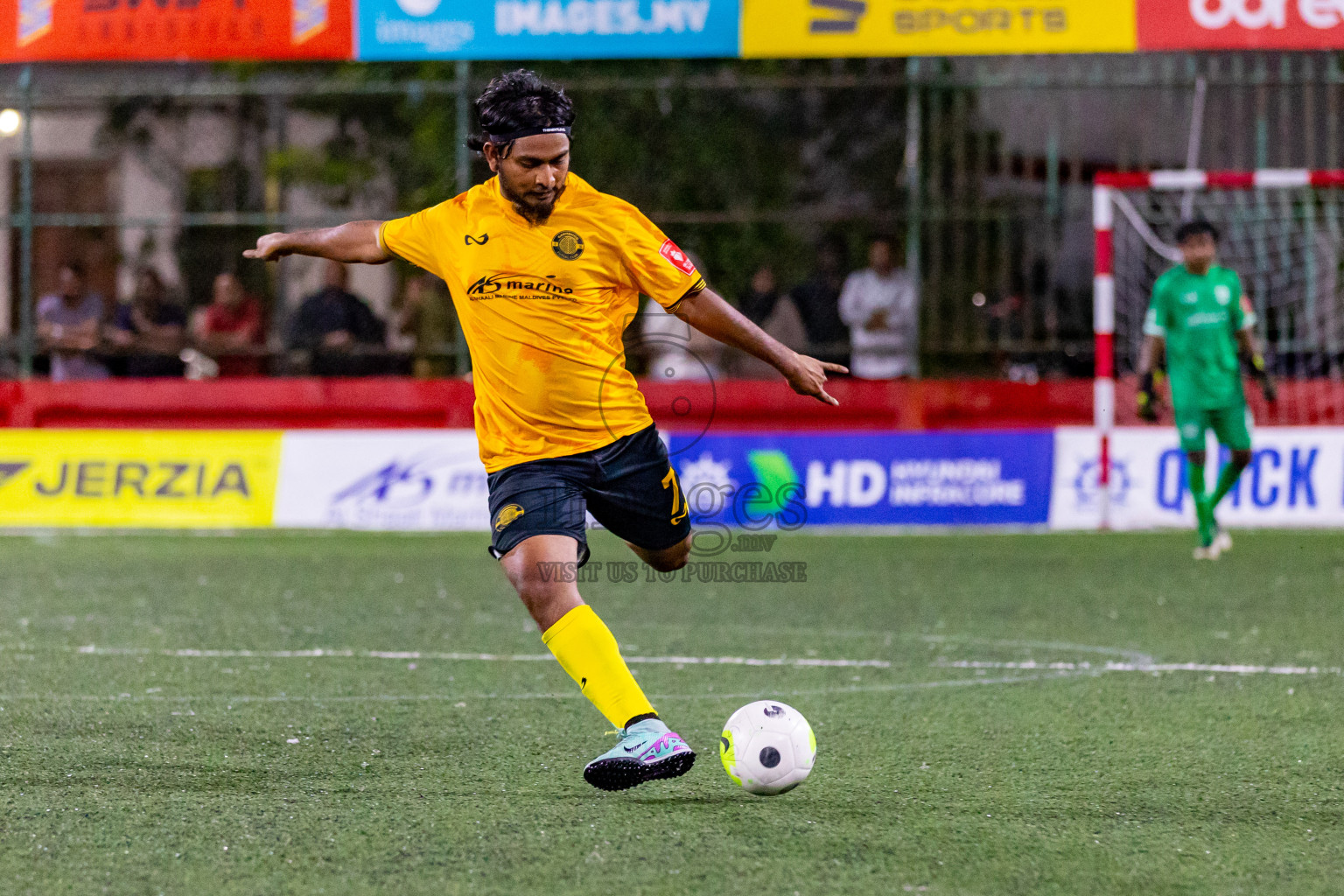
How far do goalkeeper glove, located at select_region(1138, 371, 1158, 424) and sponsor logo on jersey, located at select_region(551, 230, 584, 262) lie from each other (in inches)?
297

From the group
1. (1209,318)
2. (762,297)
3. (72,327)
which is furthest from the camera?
(72,327)

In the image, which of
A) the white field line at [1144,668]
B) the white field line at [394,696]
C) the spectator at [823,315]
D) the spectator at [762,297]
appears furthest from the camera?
the spectator at [762,297]

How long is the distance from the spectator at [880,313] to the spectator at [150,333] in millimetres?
5777

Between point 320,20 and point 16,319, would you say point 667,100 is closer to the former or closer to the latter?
point 320,20

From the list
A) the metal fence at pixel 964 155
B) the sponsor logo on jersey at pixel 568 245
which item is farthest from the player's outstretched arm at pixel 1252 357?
the sponsor logo on jersey at pixel 568 245

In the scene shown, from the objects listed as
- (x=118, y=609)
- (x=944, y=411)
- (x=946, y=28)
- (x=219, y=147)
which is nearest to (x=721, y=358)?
(x=944, y=411)

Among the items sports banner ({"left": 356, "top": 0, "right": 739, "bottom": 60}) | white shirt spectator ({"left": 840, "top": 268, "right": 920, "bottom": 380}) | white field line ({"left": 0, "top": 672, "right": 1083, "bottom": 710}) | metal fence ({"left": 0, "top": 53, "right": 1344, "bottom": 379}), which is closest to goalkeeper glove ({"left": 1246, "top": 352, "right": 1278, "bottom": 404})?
metal fence ({"left": 0, "top": 53, "right": 1344, "bottom": 379})

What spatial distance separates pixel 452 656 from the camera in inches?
298

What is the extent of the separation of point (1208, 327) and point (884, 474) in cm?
294

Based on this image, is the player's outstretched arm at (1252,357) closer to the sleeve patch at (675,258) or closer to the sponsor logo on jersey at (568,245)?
the sleeve patch at (675,258)

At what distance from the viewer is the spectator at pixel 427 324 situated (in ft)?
50.6

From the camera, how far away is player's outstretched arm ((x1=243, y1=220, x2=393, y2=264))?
5.28 m

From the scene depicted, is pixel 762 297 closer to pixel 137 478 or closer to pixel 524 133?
pixel 137 478

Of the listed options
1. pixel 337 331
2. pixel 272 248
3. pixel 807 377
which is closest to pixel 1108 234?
pixel 337 331
